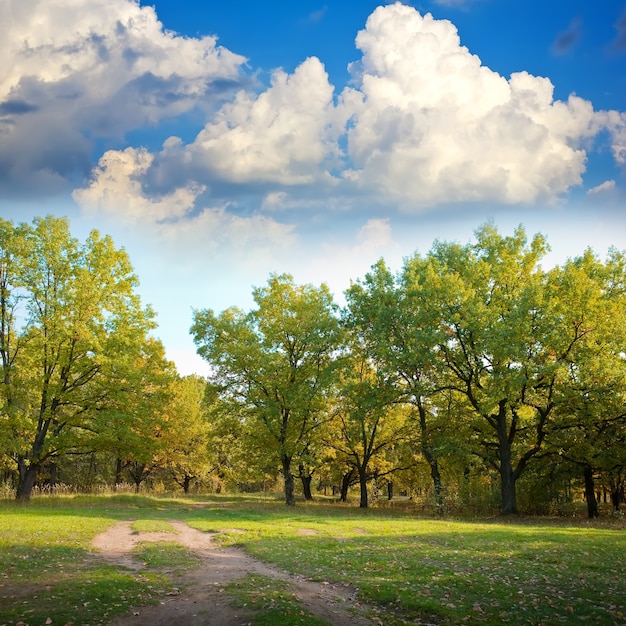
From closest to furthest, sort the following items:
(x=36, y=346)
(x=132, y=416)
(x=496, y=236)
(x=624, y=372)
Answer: (x=624, y=372) < (x=36, y=346) < (x=132, y=416) < (x=496, y=236)

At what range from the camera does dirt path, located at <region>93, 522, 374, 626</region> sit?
29.9ft

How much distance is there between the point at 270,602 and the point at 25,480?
26554 mm

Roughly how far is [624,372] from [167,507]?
2943 centimetres

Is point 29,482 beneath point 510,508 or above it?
above

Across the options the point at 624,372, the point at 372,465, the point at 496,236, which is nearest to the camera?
the point at 624,372

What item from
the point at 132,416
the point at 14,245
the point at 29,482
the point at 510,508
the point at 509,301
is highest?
the point at 14,245

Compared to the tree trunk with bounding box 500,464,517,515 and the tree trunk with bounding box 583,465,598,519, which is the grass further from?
the tree trunk with bounding box 583,465,598,519

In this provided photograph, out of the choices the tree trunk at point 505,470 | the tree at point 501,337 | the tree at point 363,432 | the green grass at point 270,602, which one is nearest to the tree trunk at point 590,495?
the tree at point 501,337

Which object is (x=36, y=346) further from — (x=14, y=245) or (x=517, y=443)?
(x=517, y=443)

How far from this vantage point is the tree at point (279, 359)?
36.5m

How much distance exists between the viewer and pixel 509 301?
31109 millimetres

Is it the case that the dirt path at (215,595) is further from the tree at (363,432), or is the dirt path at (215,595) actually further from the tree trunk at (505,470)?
the tree at (363,432)

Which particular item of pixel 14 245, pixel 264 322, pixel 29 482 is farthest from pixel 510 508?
pixel 14 245

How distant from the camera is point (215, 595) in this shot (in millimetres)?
10578
